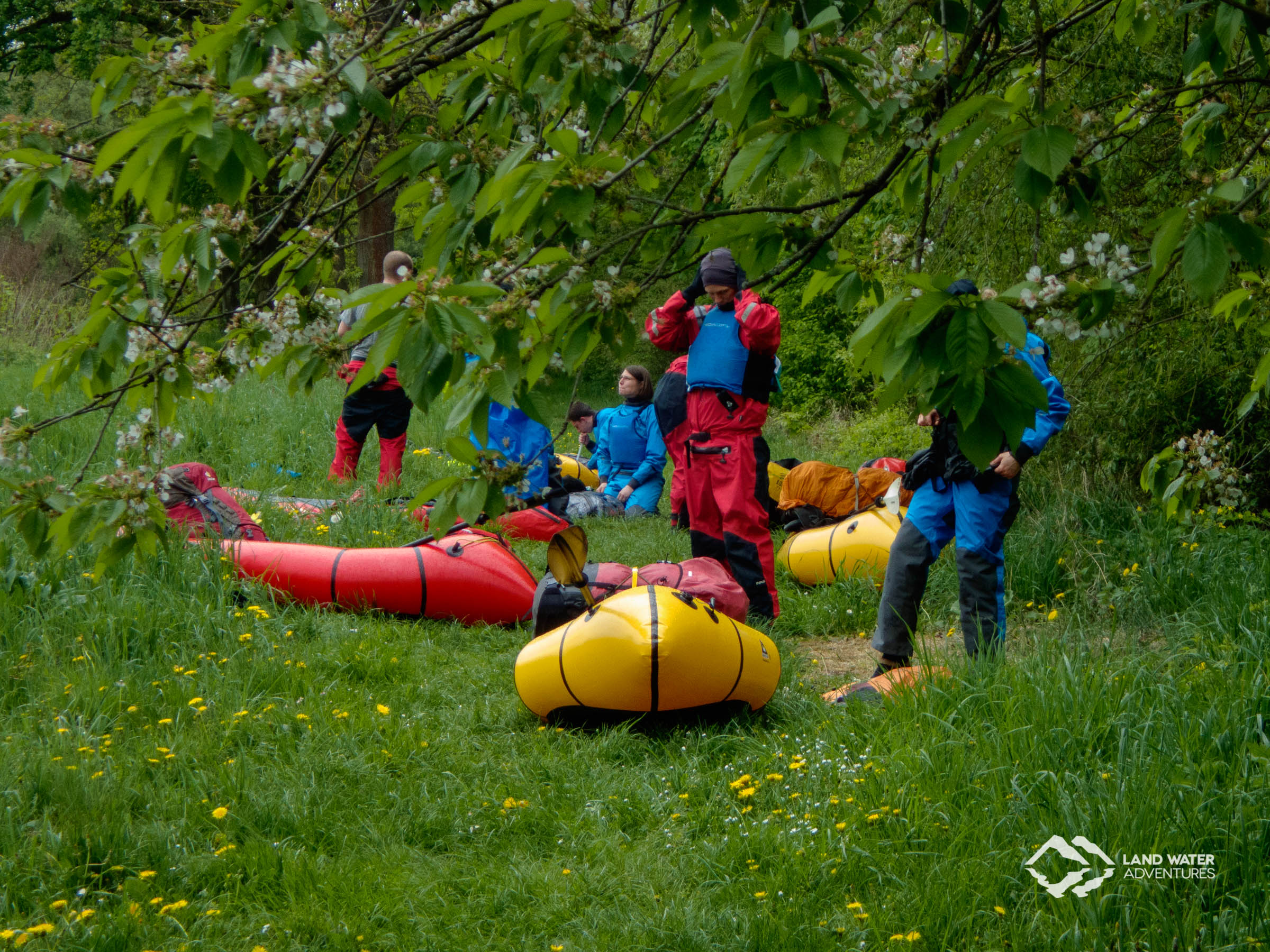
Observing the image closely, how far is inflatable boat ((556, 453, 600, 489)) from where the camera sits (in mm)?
9953

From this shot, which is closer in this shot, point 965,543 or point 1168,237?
point 1168,237

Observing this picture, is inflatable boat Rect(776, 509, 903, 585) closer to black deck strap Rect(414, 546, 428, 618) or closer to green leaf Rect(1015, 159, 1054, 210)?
black deck strap Rect(414, 546, 428, 618)

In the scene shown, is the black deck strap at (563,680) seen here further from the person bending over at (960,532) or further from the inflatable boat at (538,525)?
the inflatable boat at (538,525)

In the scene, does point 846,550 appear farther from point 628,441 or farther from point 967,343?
point 967,343

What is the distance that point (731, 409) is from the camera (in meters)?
5.59

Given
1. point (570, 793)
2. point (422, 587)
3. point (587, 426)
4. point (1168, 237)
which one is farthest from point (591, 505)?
point (1168, 237)

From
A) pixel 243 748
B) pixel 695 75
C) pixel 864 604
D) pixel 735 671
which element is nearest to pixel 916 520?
pixel 735 671

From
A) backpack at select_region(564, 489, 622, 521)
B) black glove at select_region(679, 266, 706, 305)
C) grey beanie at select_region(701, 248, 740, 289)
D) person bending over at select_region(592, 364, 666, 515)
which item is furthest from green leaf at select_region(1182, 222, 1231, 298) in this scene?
person bending over at select_region(592, 364, 666, 515)

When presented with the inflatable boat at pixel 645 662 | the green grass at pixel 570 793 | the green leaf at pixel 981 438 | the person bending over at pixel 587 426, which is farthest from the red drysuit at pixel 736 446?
the person bending over at pixel 587 426

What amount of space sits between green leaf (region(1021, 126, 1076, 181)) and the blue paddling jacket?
25.1 feet

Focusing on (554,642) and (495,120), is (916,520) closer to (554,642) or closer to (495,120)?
(554,642)

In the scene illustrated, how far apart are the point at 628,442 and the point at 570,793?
6257 mm

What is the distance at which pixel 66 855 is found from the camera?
305cm

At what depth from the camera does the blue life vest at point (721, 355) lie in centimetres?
554
